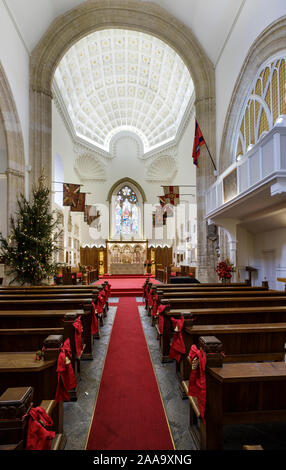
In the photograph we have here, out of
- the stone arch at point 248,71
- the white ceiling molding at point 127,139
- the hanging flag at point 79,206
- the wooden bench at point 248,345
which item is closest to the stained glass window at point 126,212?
the white ceiling molding at point 127,139

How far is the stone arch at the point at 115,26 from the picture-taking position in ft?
34.9

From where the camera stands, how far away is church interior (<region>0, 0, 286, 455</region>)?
1.98 metres

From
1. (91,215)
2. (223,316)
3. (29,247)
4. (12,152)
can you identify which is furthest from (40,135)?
(223,316)

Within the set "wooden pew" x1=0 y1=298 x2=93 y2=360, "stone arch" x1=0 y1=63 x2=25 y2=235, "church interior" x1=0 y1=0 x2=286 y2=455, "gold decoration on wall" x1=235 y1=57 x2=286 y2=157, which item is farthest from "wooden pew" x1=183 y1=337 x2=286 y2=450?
"stone arch" x1=0 y1=63 x2=25 y2=235

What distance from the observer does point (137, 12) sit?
11.6 metres

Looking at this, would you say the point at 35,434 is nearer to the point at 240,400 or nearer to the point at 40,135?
the point at 240,400

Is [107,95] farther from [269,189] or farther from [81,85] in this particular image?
[269,189]

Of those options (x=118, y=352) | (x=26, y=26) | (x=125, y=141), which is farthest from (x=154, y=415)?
(x=125, y=141)

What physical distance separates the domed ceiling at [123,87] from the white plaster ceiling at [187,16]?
265 centimetres

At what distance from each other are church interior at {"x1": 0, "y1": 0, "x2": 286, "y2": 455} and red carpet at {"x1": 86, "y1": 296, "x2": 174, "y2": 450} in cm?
2

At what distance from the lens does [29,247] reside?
28.1 ft

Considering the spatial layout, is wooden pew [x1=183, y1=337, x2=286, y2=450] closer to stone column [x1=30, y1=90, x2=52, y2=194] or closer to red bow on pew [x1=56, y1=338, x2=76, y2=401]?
red bow on pew [x1=56, y1=338, x2=76, y2=401]

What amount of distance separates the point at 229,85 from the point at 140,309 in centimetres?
838

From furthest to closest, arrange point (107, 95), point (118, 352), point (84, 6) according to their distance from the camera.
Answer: point (107, 95) → point (84, 6) → point (118, 352)
